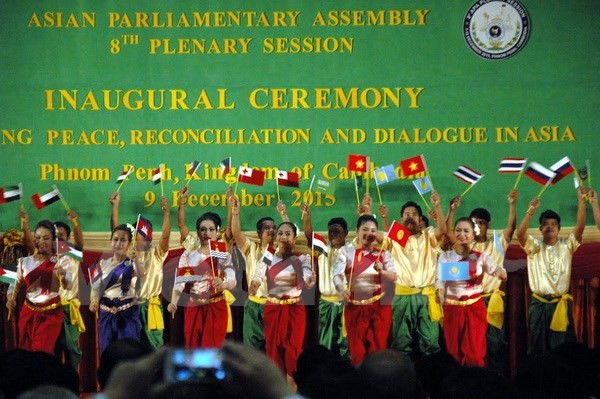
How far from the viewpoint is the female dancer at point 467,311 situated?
29.9ft

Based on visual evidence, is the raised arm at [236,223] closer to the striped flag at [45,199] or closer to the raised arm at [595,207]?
the striped flag at [45,199]

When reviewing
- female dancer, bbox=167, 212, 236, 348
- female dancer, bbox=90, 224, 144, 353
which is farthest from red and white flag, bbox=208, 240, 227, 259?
female dancer, bbox=90, 224, 144, 353

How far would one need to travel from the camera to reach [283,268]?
9312 mm

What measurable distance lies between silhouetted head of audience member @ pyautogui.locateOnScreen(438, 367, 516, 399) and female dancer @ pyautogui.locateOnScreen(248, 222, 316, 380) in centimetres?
597

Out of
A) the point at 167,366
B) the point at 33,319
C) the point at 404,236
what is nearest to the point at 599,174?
the point at 404,236

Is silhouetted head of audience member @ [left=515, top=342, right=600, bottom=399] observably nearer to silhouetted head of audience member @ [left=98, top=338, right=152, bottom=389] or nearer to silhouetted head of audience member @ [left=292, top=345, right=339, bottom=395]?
silhouetted head of audience member @ [left=292, top=345, right=339, bottom=395]

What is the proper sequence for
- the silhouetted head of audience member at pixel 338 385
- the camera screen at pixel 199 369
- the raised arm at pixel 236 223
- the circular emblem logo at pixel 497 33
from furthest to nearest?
the circular emblem logo at pixel 497 33
the raised arm at pixel 236 223
the silhouetted head of audience member at pixel 338 385
the camera screen at pixel 199 369

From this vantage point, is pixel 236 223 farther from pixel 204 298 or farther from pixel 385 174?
pixel 385 174

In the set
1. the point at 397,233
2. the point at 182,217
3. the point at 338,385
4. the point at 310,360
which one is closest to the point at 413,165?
the point at 397,233

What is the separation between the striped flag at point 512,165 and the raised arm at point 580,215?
555mm

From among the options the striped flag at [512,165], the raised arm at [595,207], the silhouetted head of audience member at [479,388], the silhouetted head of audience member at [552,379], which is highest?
the striped flag at [512,165]

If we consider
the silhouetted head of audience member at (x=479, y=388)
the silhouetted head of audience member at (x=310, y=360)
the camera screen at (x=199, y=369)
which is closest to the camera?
the camera screen at (x=199, y=369)

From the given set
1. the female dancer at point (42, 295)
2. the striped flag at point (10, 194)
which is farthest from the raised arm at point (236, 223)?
the striped flag at point (10, 194)

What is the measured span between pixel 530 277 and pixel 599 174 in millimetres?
1205
